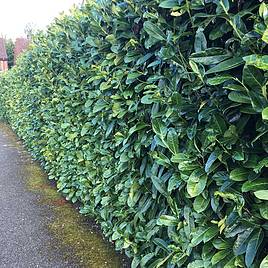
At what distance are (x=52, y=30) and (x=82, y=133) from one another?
212cm

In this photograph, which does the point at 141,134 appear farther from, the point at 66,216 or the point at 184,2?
the point at 66,216

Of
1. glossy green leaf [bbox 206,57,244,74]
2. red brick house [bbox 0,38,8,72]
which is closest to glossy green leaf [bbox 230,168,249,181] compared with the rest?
glossy green leaf [bbox 206,57,244,74]

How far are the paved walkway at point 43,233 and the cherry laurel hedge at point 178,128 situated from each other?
0.85 ft

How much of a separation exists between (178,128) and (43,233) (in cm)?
243

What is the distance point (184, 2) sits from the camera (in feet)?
5.83

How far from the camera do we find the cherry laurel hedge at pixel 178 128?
1502 mm

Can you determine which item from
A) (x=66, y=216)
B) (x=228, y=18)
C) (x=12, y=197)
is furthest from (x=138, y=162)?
(x=12, y=197)

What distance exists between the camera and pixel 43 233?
3.72 metres

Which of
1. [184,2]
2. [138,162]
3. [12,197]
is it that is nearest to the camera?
[184,2]

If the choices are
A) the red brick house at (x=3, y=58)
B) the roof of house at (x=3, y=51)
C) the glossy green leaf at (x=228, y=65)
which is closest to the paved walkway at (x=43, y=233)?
the glossy green leaf at (x=228, y=65)

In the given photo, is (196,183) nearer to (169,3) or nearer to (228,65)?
(228,65)

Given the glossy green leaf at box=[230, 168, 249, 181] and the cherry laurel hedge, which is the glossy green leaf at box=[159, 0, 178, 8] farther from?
the glossy green leaf at box=[230, 168, 249, 181]

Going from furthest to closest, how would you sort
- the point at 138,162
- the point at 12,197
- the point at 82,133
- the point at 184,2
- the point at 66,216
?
the point at 12,197 < the point at 66,216 < the point at 82,133 < the point at 138,162 < the point at 184,2

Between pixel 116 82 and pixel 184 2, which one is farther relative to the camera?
pixel 116 82
